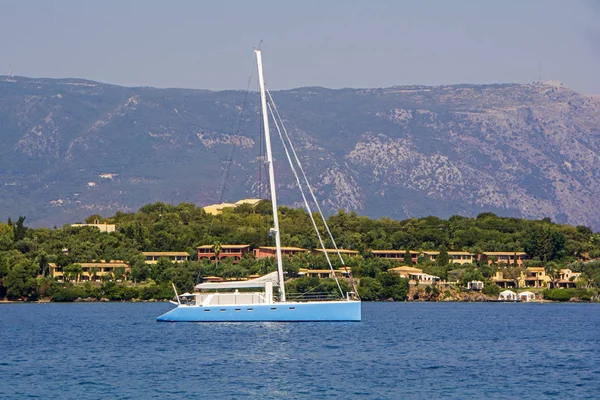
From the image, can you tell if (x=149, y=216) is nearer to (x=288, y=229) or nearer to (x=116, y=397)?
(x=288, y=229)

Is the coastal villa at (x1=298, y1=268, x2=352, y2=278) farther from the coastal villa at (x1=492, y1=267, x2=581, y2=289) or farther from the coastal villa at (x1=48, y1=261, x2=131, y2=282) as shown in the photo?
the coastal villa at (x1=492, y1=267, x2=581, y2=289)

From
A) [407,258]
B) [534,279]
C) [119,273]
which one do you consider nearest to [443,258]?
[407,258]

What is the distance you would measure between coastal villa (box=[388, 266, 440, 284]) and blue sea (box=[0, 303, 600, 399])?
5986cm

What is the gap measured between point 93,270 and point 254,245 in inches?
1026

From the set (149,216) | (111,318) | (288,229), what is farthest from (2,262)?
(149,216)

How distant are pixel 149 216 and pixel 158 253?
138ft

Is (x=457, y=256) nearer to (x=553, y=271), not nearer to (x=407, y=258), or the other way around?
(x=407, y=258)

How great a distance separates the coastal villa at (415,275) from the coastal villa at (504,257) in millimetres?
21362

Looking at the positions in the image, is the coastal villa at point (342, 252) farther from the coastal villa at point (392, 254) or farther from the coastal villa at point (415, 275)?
the coastal villa at point (415, 275)

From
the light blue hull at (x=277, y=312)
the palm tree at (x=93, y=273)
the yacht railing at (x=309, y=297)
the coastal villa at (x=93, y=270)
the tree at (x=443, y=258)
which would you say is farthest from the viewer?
the tree at (x=443, y=258)

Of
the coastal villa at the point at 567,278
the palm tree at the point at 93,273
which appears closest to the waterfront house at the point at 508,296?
the coastal villa at the point at 567,278

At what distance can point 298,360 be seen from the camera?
174ft

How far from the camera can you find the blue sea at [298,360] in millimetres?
44281

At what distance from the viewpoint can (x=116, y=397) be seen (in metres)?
42.5
